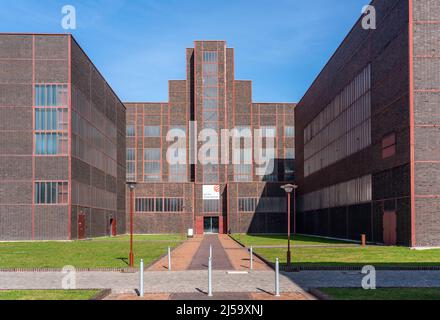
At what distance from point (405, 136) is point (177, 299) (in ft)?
88.9

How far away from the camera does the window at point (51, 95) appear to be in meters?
52.6

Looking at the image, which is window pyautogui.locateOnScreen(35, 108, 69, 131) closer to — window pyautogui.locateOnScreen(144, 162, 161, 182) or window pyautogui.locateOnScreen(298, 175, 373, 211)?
window pyautogui.locateOnScreen(298, 175, 373, 211)

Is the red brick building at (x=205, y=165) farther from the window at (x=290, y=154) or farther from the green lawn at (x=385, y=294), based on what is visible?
the green lawn at (x=385, y=294)

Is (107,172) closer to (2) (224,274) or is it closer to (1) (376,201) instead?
(1) (376,201)

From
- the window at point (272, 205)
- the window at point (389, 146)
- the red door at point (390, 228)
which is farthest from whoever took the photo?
the window at point (272, 205)

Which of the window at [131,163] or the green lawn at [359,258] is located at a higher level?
the window at [131,163]

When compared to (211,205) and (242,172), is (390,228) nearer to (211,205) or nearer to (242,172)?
(211,205)

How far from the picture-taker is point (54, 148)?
52656mm

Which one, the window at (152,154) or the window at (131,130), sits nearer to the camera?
the window at (131,130)

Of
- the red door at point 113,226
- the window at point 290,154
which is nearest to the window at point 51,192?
the red door at point 113,226

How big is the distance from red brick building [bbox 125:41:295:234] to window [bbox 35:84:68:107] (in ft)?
99.9

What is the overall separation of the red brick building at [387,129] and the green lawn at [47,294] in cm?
2643

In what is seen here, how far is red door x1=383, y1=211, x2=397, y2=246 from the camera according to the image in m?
38.2

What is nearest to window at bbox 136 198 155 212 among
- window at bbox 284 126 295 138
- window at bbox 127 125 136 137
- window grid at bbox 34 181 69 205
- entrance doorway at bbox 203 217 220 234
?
entrance doorway at bbox 203 217 220 234
